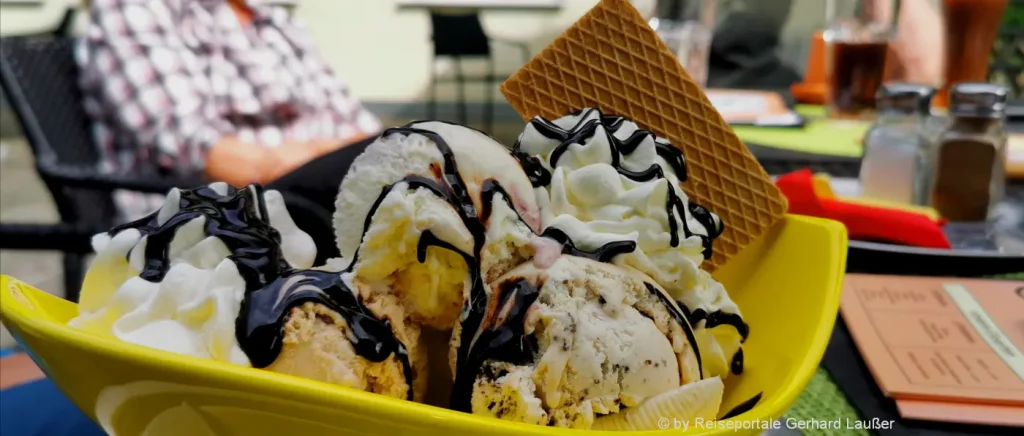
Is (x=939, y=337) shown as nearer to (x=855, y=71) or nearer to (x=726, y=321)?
(x=726, y=321)

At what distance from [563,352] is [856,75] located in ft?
5.21

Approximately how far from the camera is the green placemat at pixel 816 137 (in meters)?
1.41

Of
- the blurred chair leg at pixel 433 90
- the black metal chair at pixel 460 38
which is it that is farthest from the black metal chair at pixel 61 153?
the blurred chair leg at pixel 433 90

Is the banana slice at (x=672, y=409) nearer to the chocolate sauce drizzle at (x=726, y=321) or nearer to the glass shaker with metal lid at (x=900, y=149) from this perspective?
the chocolate sauce drizzle at (x=726, y=321)

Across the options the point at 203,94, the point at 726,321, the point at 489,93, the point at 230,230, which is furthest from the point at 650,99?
the point at 489,93

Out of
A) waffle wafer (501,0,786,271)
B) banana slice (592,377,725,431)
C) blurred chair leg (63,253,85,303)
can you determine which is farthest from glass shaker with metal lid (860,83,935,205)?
blurred chair leg (63,253,85,303)

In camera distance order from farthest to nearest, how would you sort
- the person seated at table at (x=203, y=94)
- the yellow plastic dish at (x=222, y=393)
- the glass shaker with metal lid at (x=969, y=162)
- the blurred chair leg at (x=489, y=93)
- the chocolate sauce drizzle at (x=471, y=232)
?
1. the blurred chair leg at (x=489, y=93)
2. the person seated at table at (x=203, y=94)
3. the glass shaker with metal lid at (x=969, y=162)
4. the chocolate sauce drizzle at (x=471, y=232)
5. the yellow plastic dish at (x=222, y=393)

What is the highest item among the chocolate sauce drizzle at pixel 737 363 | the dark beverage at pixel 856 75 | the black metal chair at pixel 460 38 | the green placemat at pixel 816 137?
the chocolate sauce drizzle at pixel 737 363

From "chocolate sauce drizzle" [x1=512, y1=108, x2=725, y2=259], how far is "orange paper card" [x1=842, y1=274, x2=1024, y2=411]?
172mm

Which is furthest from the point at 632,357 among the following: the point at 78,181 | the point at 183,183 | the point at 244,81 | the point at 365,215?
the point at 244,81

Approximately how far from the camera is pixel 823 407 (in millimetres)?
531

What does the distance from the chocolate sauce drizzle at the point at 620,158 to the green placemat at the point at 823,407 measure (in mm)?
128

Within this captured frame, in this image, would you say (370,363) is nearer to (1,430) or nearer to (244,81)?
(1,430)

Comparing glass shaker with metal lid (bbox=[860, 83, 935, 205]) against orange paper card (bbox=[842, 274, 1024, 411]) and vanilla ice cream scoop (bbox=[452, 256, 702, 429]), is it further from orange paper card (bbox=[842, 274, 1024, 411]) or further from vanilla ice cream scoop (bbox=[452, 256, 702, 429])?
vanilla ice cream scoop (bbox=[452, 256, 702, 429])
